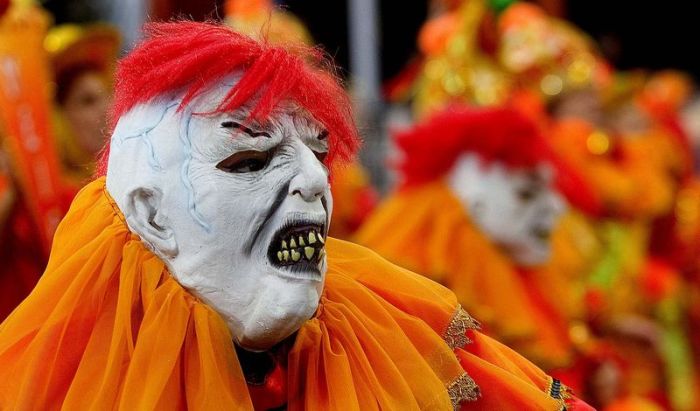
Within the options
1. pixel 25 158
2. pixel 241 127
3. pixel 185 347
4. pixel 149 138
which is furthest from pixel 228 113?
pixel 25 158

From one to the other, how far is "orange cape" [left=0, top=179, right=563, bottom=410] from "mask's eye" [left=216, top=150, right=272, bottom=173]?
8.4 inches

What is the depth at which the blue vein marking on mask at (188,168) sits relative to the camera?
7.62ft

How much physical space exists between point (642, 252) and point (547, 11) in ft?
5.77

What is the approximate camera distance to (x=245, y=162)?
7.73 ft

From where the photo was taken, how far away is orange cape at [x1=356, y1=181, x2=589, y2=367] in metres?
4.78

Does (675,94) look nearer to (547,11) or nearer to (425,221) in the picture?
(547,11)

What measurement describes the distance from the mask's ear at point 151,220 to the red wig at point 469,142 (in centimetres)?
271

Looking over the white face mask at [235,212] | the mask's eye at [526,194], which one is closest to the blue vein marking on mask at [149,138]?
the white face mask at [235,212]

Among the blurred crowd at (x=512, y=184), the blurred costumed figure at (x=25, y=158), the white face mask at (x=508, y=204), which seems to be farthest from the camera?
the white face mask at (x=508, y=204)

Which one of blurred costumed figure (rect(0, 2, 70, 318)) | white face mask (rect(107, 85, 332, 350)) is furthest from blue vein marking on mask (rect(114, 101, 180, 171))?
blurred costumed figure (rect(0, 2, 70, 318))

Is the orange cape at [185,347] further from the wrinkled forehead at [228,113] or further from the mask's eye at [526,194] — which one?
the mask's eye at [526,194]

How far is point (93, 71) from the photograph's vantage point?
5.21 meters

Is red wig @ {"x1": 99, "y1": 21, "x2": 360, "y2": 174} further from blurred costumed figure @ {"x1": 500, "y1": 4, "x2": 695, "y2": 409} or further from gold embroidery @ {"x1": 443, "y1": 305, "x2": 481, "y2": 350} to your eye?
blurred costumed figure @ {"x1": 500, "y1": 4, "x2": 695, "y2": 409}

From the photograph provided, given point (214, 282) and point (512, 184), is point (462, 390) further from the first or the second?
point (512, 184)
